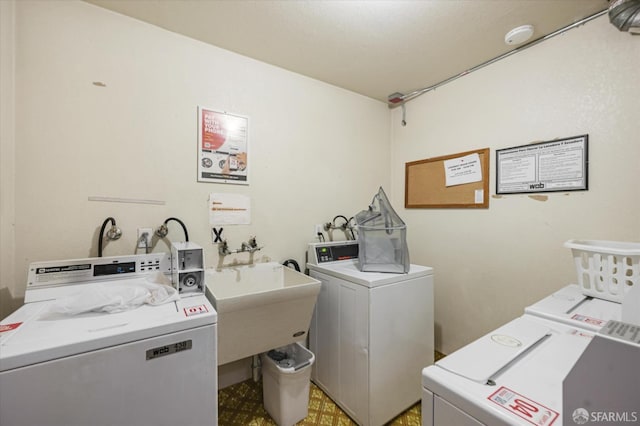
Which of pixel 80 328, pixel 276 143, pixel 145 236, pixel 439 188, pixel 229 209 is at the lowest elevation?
pixel 80 328

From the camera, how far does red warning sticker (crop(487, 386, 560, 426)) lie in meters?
0.55

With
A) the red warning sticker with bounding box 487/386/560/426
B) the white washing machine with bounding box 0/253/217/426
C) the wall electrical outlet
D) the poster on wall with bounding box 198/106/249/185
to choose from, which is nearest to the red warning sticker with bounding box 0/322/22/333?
the white washing machine with bounding box 0/253/217/426

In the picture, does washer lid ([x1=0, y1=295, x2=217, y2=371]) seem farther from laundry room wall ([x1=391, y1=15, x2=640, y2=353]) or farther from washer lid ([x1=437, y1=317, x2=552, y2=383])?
laundry room wall ([x1=391, y1=15, x2=640, y2=353])

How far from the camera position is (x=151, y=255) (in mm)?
1457

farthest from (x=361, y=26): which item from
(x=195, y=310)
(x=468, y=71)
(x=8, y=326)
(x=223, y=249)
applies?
(x=8, y=326)

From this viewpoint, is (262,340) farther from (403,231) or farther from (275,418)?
(403,231)

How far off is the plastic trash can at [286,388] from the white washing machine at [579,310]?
4.13 ft

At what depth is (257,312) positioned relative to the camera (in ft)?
4.34

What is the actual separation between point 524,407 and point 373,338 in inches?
39.3

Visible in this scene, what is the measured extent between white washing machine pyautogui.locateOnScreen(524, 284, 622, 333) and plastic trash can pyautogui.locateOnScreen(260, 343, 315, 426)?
1260 millimetres

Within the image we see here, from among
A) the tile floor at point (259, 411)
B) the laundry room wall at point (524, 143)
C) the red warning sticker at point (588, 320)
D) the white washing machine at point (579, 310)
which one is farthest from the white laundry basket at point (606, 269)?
the tile floor at point (259, 411)

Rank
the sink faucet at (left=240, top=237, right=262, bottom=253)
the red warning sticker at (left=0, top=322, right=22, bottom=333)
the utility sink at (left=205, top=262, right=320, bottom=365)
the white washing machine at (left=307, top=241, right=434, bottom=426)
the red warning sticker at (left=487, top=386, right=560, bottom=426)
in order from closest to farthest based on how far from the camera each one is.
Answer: the red warning sticker at (left=487, top=386, right=560, bottom=426) → the red warning sticker at (left=0, top=322, right=22, bottom=333) → the utility sink at (left=205, top=262, right=320, bottom=365) → the white washing machine at (left=307, top=241, right=434, bottom=426) → the sink faucet at (left=240, top=237, right=262, bottom=253)

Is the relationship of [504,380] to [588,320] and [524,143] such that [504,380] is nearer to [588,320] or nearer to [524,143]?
[588,320]

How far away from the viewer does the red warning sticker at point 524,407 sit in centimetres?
55
